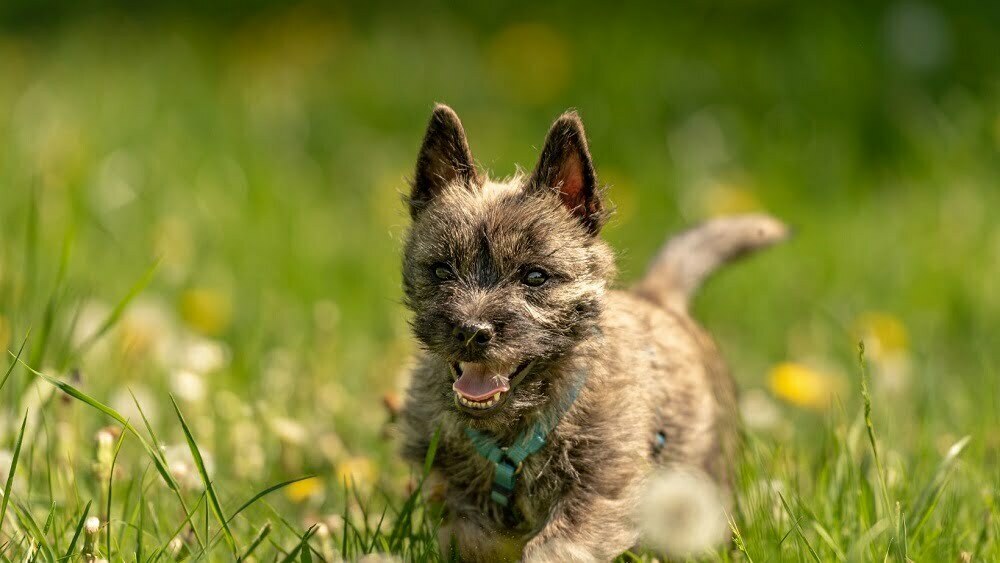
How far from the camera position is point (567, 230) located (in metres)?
3.40

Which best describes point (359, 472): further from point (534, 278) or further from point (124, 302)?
point (534, 278)

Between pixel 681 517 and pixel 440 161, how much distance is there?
1.21m

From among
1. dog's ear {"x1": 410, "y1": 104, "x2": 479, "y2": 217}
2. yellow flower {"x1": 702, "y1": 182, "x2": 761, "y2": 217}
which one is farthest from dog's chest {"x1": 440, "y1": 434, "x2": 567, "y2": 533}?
yellow flower {"x1": 702, "y1": 182, "x2": 761, "y2": 217}

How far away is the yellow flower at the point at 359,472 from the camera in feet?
13.6

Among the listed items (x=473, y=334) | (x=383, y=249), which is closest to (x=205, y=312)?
(x=383, y=249)

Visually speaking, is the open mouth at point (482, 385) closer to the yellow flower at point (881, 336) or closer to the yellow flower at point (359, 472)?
the yellow flower at point (359, 472)

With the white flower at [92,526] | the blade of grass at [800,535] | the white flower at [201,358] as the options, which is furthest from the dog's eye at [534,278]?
the white flower at [201,358]

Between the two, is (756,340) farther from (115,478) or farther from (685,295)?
(115,478)

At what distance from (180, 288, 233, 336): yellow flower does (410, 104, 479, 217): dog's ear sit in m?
2.10

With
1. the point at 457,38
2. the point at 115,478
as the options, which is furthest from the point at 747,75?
the point at 115,478

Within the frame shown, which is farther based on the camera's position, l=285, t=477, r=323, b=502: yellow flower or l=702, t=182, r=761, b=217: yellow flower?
l=702, t=182, r=761, b=217: yellow flower

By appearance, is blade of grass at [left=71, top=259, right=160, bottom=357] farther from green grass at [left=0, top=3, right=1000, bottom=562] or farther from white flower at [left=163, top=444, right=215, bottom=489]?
white flower at [left=163, top=444, right=215, bottom=489]

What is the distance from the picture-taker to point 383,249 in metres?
6.72

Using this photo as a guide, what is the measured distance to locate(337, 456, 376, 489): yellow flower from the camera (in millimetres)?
4156
